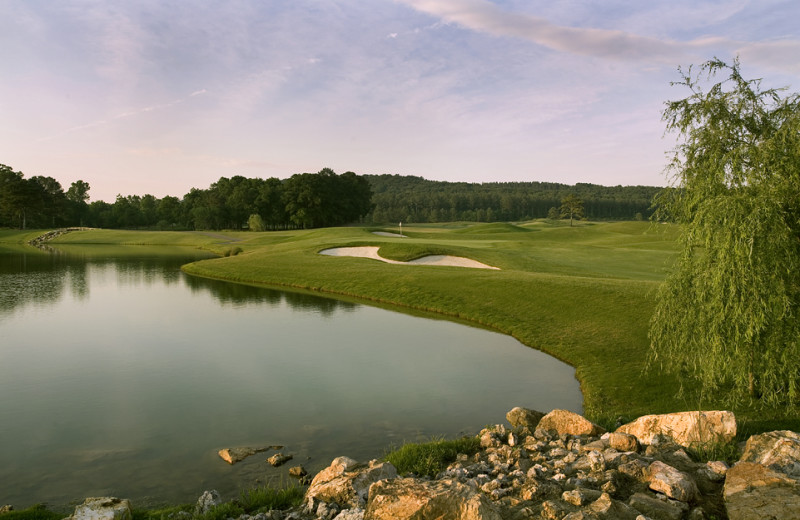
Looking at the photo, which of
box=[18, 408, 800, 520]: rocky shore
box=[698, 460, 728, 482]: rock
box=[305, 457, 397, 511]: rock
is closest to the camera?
box=[18, 408, 800, 520]: rocky shore

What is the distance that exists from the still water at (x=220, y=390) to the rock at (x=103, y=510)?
4.16ft

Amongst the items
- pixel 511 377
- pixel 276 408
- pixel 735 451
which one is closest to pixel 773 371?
pixel 735 451

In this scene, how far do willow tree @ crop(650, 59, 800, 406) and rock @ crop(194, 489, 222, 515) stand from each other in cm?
1099

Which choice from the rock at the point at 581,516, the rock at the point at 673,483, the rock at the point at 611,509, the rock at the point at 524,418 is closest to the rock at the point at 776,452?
the rock at the point at 673,483

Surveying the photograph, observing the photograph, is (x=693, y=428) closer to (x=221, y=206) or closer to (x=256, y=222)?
(x=256, y=222)

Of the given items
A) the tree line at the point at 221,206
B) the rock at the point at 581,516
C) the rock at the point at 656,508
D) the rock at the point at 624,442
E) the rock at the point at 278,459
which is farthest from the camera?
the tree line at the point at 221,206

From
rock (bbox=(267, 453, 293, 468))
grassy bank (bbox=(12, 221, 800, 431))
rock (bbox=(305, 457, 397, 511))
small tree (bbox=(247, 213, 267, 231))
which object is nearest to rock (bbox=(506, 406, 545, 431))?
grassy bank (bbox=(12, 221, 800, 431))

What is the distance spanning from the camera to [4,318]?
24.7 meters

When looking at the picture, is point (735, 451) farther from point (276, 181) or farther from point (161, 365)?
point (276, 181)

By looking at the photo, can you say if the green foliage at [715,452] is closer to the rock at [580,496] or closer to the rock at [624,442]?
the rock at [624,442]

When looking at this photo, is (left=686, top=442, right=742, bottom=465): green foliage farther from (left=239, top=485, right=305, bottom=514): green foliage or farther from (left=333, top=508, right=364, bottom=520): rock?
(left=239, top=485, right=305, bottom=514): green foliage

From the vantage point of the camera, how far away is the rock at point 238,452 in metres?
10.6

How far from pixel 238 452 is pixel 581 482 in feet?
23.4

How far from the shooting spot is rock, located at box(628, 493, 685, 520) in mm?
6094
